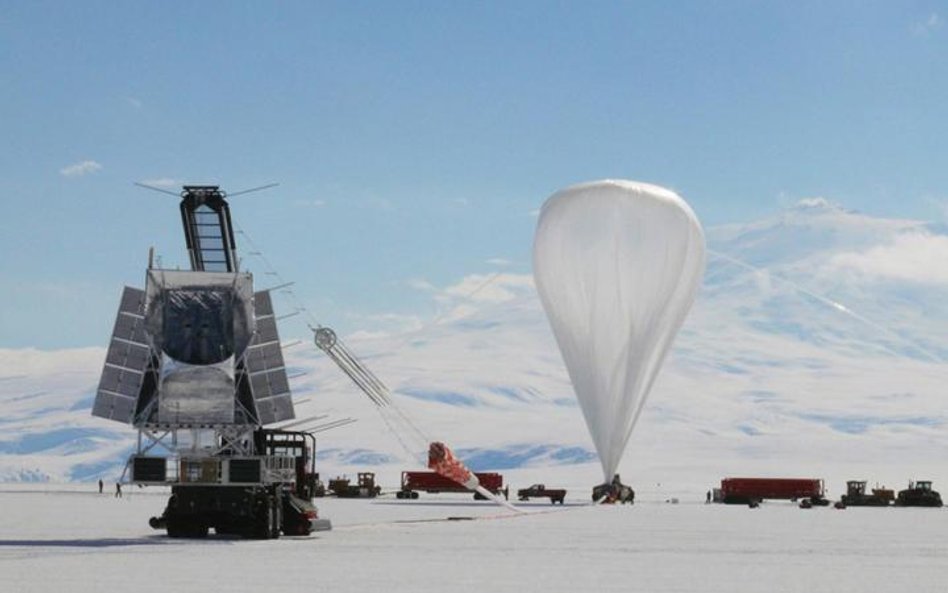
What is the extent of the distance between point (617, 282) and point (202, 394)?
48.0 metres

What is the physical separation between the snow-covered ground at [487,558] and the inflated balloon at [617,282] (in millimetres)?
25487

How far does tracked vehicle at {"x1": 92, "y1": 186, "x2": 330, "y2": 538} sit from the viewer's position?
5412cm

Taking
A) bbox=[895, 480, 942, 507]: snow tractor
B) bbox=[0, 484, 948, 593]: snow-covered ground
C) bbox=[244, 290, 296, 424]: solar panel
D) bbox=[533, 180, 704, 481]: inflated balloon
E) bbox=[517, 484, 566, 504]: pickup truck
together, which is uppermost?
bbox=[533, 180, 704, 481]: inflated balloon

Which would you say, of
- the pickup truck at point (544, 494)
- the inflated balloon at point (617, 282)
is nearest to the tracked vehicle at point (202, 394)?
the inflated balloon at point (617, 282)

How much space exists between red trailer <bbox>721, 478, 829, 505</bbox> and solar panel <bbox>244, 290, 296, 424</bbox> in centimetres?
7143

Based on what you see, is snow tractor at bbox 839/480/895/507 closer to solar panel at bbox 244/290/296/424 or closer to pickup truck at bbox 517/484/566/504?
pickup truck at bbox 517/484/566/504

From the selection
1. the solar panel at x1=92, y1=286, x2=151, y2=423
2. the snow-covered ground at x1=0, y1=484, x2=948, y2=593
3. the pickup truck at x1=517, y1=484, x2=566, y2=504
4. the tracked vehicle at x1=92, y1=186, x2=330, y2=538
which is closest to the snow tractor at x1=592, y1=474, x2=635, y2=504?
the pickup truck at x1=517, y1=484, x2=566, y2=504

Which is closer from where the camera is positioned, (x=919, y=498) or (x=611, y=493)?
(x=611, y=493)

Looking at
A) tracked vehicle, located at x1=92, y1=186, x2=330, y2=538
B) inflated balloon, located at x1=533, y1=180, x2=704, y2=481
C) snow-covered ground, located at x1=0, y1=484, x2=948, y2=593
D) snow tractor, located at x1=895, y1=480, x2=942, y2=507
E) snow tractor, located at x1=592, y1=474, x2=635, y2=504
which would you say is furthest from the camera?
snow tractor, located at x1=895, y1=480, x2=942, y2=507

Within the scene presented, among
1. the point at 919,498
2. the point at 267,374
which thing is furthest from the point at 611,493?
the point at 267,374

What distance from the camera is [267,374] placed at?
56531 millimetres

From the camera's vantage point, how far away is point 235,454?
56031 mm

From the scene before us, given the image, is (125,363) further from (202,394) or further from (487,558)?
(487,558)

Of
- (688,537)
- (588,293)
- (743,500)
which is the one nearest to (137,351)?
(688,537)
